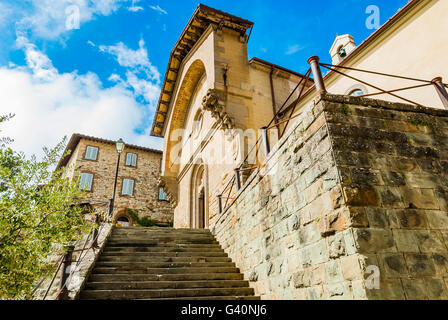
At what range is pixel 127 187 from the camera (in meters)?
21.9

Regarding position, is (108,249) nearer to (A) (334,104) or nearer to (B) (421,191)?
(A) (334,104)

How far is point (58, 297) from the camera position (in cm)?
475

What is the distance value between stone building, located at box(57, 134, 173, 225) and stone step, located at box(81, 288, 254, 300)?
16816 millimetres

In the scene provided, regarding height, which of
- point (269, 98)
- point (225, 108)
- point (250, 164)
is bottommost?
point (250, 164)

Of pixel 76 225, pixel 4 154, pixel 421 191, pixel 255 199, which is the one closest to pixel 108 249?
pixel 76 225

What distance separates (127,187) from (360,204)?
69.2 feet

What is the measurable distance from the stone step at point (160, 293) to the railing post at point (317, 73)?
3.82 meters

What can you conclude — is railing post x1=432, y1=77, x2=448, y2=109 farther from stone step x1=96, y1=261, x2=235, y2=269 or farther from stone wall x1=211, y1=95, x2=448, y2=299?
stone step x1=96, y1=261, x2=235, y2=269

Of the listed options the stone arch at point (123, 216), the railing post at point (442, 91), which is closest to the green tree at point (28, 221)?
the railing post at point (442, 91)

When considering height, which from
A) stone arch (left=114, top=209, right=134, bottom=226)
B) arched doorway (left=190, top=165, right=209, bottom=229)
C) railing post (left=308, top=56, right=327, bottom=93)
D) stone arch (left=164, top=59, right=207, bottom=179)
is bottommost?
railing post (left=308, top=56, right=327, bottom=93)

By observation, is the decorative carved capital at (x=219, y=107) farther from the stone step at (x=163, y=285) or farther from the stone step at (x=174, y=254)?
the stone step at (x=163, y=285)

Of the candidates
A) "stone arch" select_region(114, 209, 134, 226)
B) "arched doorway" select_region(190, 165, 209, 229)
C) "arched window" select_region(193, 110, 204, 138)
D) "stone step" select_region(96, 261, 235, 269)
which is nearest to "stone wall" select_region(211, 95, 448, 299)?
"stone step" select_region(96, 261, 235, 269)

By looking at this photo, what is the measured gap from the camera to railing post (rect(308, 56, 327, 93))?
372cm

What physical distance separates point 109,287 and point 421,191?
197 inches
